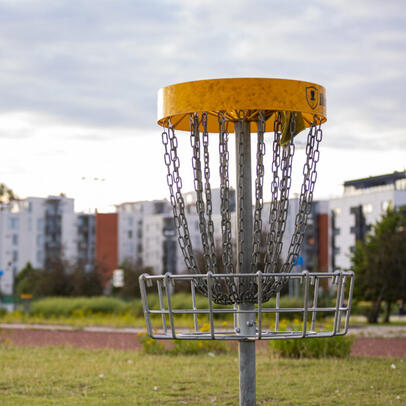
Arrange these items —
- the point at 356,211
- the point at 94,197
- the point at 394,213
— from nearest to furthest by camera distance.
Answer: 1. the point at 94,197
2. the point at 394,213
3. the point at 356,211

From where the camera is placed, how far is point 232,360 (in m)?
10.8

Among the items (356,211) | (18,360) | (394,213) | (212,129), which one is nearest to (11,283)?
(356,211)

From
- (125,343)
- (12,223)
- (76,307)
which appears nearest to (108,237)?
(12,223)

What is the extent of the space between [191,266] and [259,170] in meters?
0.59

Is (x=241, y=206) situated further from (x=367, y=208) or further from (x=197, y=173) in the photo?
(x=367, y=208)

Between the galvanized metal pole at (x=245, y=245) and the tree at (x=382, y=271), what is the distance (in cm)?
2476

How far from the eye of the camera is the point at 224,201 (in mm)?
3381

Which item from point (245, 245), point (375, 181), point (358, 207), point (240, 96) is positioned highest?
point (375, 181)

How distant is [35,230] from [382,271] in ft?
248

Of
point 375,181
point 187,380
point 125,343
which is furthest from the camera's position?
point 375,181

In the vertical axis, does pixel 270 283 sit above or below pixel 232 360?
above

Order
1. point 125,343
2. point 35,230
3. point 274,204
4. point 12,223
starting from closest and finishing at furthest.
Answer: point 274,204, point 125,343, point 12,223, point 35,230

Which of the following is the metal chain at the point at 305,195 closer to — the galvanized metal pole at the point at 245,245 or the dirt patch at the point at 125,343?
the galvanized metal pole at the point at 245,245

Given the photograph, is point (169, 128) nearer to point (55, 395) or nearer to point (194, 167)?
point (194, 167)
